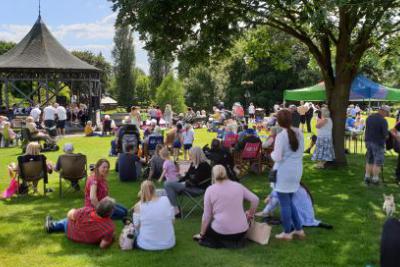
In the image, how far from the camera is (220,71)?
52031 millimetres

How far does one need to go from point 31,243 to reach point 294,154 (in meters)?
3.79

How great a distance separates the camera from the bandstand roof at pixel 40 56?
27.9 metres

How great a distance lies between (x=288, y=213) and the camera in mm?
6172

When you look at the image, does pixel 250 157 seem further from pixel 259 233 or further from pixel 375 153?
pixel 259 233

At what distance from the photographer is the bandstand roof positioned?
27.9 meters

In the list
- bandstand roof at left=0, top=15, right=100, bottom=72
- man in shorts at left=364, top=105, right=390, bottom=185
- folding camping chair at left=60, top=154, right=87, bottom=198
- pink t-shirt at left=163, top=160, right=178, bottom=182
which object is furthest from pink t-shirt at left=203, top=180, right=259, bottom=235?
bandstand roof at left=0, top=15, right=100, bottom=72

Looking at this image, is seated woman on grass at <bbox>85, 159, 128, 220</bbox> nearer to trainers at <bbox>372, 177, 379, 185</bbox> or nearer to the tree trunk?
trainers at <bbox>372, 177, 379, 185</bbox>

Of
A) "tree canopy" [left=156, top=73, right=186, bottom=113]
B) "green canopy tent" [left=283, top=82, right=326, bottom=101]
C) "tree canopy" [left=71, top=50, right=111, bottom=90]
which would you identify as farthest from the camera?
"tree canopy" [left=71, top=50, right=111, bottom=90]

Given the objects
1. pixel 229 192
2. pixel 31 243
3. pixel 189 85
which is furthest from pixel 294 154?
pixel 189 85

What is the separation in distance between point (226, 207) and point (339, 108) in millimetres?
7626

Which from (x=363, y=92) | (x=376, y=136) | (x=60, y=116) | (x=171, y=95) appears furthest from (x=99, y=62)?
(x=376, y=136)

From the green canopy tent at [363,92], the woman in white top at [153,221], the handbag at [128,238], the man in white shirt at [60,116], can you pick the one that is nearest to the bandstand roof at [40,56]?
the man in white shirt at [60,116]

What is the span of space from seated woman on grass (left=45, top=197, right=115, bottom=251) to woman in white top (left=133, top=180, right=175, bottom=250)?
396mm

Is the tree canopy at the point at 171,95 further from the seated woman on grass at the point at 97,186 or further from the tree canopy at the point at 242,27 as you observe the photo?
the seated woman on grass at the point at 97,186
